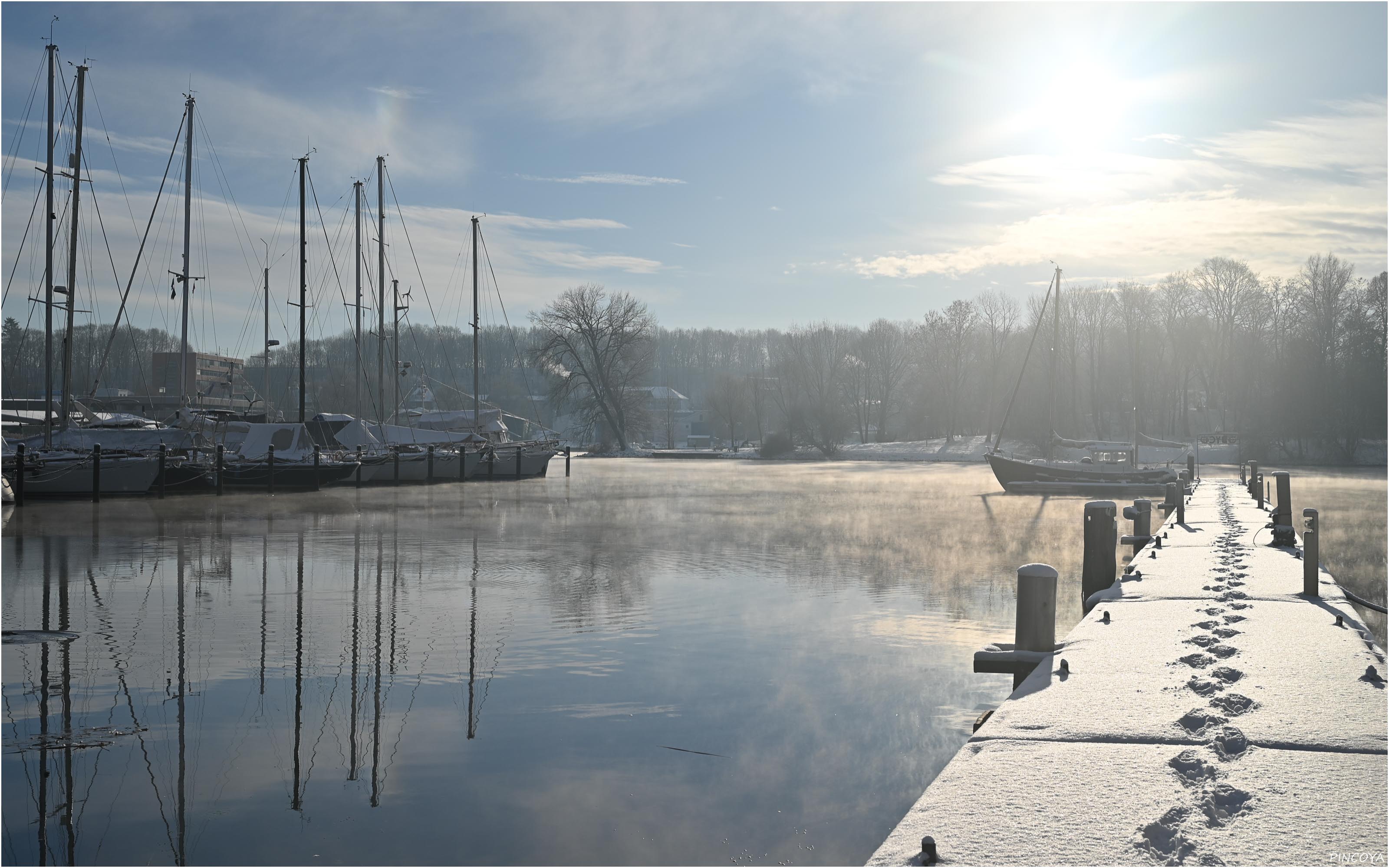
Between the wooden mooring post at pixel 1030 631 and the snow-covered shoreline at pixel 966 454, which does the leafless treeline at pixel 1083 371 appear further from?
the wooden mooring post at pixel 1030 631

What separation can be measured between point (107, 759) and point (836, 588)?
10441 mm

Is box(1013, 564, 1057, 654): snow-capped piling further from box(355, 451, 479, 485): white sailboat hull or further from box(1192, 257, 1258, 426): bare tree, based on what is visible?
box(1192, 257, 1258, 426): bare tree

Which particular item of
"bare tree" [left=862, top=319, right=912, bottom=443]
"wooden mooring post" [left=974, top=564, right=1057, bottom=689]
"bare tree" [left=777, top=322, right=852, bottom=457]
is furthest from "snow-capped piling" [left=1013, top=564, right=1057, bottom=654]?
"bare tree" [left=862, top=319, right=912, bottom=443]

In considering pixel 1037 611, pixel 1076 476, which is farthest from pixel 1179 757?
pixel 1076 476

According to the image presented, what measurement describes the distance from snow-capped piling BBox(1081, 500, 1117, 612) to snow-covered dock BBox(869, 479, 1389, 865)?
2.91m

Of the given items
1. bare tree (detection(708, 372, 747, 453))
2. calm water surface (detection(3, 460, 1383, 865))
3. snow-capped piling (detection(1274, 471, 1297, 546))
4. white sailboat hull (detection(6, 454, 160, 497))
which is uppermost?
bare tree (detection(708, 372, 747, 453))

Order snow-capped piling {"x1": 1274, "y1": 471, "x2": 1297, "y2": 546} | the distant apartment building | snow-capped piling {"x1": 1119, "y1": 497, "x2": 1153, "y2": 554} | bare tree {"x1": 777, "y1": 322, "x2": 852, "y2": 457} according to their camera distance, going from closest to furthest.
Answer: snow-capped piling {"x1": 1274, "y1": 471, "x2": 1297, "y2": 546} < snow-capped piling {"x1": 1119, "y1": 497, "x2": 1153, "y2": 554} < the distant apartment building < bare tree {"x1": 777, "y1": 322, "x2": 852, "y2": 457}

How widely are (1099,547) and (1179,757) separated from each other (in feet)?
25.1

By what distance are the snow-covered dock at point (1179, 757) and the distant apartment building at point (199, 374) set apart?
216ft

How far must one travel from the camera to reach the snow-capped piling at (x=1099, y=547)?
12891 mm

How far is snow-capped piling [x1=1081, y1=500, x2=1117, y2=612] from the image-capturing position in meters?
12.9

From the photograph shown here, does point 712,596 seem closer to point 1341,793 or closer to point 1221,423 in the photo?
point 1341,793

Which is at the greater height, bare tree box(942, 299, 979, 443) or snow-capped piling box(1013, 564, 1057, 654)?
bare tree box(942, 299, 979, 443)

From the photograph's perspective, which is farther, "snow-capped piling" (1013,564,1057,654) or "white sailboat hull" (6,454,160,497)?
"white sailboat hull" (6,454,160,497)
